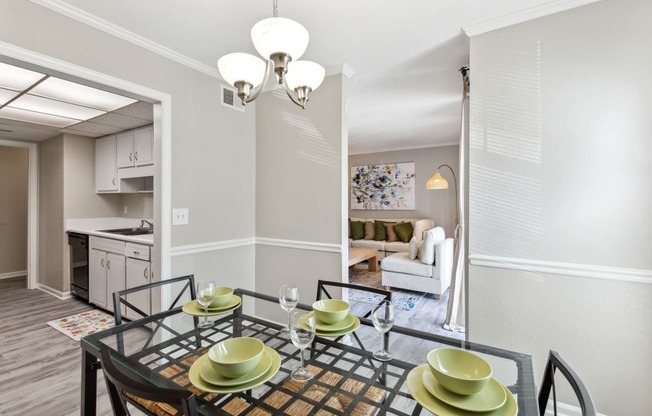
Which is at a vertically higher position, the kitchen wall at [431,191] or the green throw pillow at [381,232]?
the kitchen wall at [431,191]

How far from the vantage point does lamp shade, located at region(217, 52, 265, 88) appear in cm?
135

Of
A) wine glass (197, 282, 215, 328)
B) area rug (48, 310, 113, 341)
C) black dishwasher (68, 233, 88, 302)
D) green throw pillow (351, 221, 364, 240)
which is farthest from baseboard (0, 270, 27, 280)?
green throw pillow (351, 221, 364, 240)

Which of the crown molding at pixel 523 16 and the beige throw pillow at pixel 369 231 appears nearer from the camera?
the crown molding at pixel 523 16

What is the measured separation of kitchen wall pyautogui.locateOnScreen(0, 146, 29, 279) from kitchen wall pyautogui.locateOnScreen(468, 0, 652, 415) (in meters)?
6.90

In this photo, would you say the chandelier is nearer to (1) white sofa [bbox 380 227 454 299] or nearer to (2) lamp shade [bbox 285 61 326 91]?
(2) lamp shade [bbox 285 61 326 91]

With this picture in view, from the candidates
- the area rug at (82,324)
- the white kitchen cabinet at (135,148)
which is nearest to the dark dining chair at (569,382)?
the area rug at (82,324)

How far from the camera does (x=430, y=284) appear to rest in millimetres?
3939

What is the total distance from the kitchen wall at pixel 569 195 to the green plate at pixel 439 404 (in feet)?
3.80

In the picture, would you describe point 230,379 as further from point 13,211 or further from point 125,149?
point 13,211

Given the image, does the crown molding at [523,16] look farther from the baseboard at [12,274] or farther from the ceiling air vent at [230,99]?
the baseboard at [12,274]

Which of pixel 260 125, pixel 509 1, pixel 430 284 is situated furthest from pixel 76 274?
pixel 509 1

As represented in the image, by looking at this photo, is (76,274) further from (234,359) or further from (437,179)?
(437,179)

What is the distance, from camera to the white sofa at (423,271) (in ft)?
12.7

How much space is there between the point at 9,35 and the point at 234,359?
2.04 m
